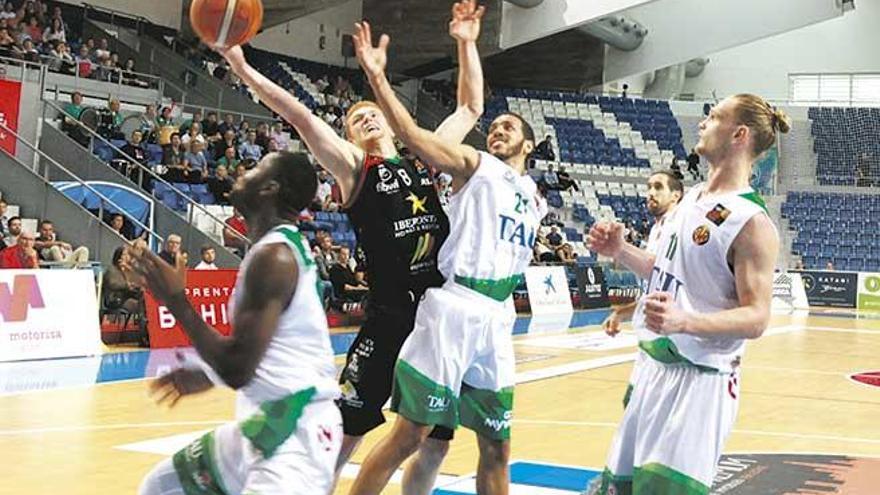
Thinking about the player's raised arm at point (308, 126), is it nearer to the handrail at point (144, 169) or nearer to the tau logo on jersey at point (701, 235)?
the tau logo on jersey at point (701, 235)

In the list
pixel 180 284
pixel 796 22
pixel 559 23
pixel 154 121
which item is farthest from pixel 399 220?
pixel 796 22

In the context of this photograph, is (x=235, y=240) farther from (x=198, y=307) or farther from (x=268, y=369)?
(x=268, y=369)

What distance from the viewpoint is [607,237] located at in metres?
4.04

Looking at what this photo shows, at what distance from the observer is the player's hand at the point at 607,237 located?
4027mm

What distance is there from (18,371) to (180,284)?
27.8 ft

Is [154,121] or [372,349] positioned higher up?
[154,121]

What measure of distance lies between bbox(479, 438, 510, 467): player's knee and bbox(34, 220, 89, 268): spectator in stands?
30.9 feet

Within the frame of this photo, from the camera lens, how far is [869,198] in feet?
114

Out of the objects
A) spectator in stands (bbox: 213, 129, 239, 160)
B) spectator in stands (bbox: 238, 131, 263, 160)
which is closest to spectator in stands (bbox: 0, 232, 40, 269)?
spectator in stands (bbox: 213, 129, 239, 160)

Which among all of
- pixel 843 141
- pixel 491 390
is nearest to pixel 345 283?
pixel 491 390

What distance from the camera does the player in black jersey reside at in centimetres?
466

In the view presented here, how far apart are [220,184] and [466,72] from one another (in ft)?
44.3

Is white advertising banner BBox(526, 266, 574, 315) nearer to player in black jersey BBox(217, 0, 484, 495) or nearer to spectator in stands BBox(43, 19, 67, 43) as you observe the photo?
spectator in stands BBox(43, 19, 67, 43)

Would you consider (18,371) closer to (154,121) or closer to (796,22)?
(154,121)
